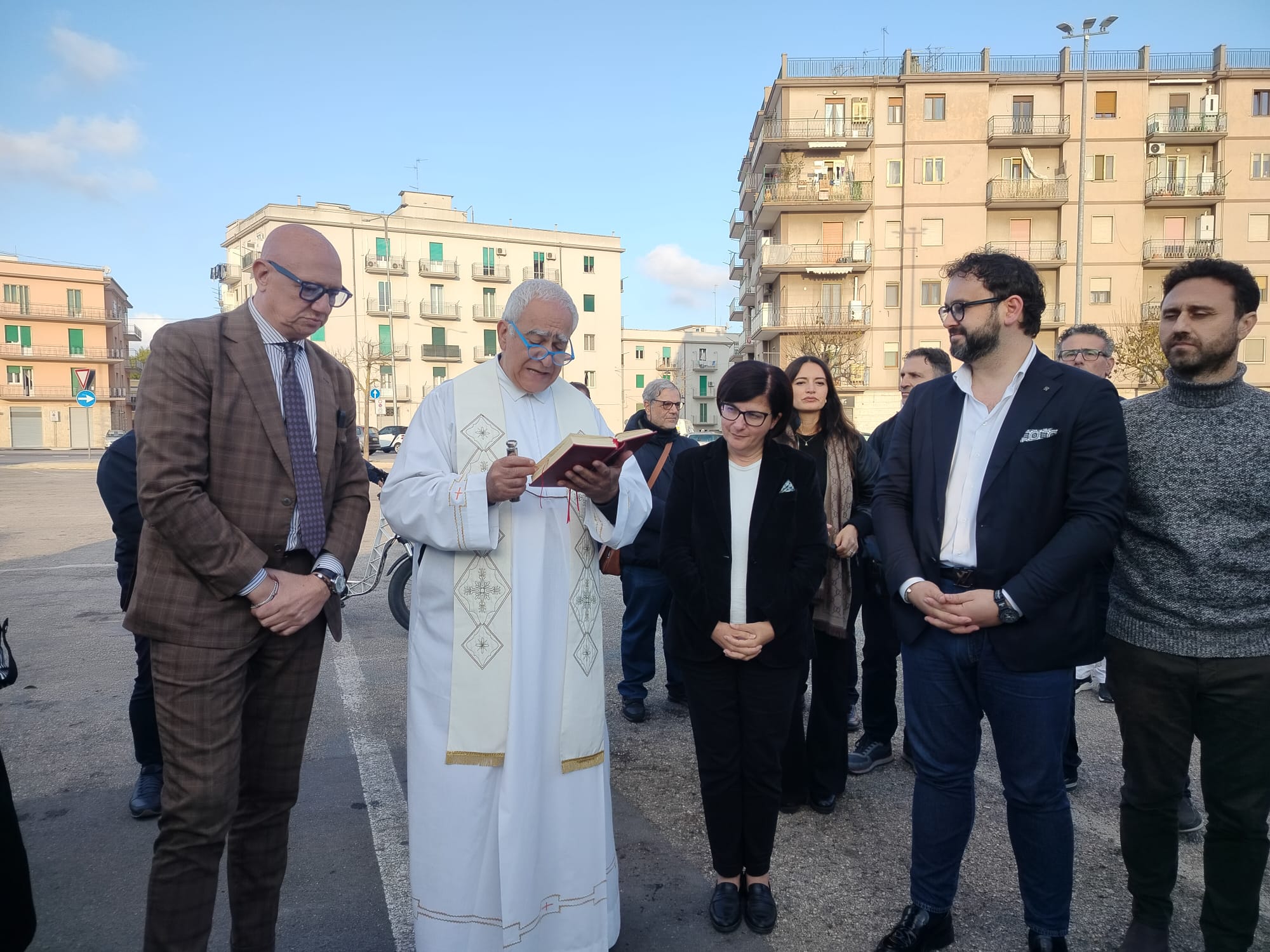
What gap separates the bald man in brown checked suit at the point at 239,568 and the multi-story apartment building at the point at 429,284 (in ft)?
169

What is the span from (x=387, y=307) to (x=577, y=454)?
58.4 metres

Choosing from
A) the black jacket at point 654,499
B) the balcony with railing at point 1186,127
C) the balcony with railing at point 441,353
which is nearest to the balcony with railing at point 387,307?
the balcony with railing at point 441,353

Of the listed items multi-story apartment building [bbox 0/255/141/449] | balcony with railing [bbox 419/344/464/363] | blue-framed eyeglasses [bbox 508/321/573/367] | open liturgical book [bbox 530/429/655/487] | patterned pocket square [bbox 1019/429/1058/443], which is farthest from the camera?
multi-story apartment building [bbox 0/255/141/449]

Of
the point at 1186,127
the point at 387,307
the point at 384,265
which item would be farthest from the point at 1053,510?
the point at 384,265

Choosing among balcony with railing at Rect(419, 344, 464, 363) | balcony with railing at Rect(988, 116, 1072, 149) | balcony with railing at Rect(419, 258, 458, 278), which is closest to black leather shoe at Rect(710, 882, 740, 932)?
balcony with railing at Rect(988, 116, 1072, 149)

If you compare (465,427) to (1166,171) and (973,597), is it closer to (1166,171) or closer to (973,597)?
(973,597)

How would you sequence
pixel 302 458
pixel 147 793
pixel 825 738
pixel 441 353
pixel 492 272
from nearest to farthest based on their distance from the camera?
pixel 302 458
pixel 147 793
pixel 825 738
pixel 441 353
pixel 492 272

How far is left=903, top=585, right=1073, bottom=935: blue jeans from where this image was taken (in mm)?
2803

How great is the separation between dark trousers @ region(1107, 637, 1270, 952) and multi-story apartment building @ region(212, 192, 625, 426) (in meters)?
52.2

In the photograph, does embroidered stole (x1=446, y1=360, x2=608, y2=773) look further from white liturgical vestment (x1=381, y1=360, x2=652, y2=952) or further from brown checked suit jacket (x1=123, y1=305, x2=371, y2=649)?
brown checked suit jacket (x1=123, y1=305, x2=371, y2=649)

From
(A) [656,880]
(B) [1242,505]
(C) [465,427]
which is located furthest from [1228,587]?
(C) [465,427]

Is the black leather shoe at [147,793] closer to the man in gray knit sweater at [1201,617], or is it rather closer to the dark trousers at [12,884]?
the dark trousers at [12,884]

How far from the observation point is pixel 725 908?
3.14m

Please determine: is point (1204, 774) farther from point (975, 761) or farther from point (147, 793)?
point (147, 793)
